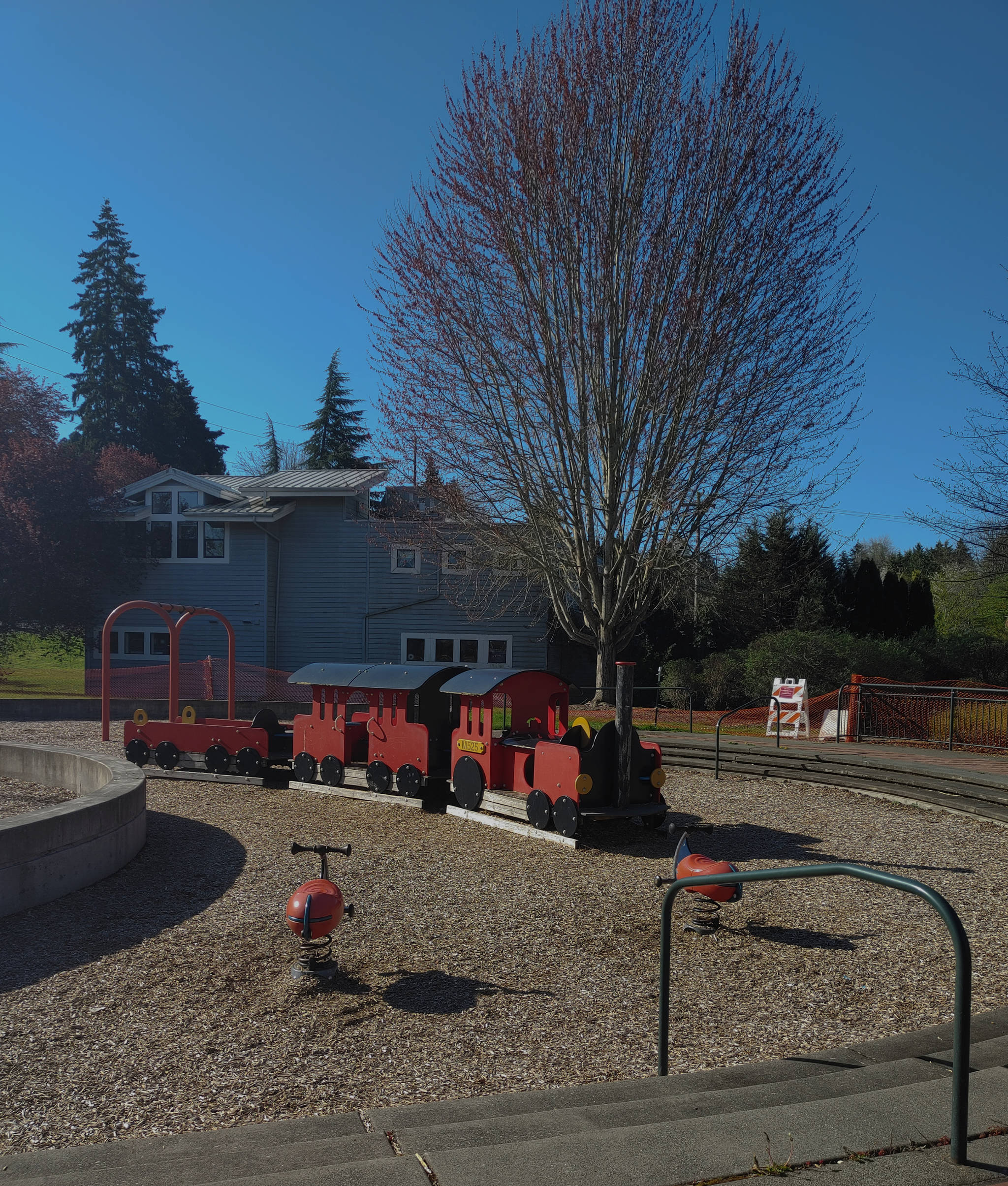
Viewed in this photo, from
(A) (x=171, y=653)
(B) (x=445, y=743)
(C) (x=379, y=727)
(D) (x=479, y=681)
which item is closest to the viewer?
(D) (x=479, y=681)

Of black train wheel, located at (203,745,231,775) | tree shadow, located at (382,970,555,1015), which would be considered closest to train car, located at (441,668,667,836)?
tree shadow, located at (382,970,555,1015)

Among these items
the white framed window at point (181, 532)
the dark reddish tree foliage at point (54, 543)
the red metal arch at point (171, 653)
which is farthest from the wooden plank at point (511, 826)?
the dark reddish tree foliage at point (54, 543)

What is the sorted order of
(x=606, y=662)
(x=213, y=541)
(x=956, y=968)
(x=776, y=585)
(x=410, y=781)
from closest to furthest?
(x=956, y=968), (x=410, y=781), (x=606, y=662), (x=776, y=585), (x=213, y=541)

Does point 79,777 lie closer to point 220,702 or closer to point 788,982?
point 788,982

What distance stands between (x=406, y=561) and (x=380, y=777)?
16.8m

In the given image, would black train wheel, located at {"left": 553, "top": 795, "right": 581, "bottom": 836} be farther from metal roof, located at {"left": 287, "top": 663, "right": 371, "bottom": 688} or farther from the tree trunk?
the tree trunk

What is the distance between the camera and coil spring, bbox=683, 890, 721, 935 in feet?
23.2

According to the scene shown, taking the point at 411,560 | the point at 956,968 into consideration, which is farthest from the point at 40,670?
the point at 956,968

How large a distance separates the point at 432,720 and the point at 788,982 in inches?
281

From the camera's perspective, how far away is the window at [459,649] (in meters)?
29.0

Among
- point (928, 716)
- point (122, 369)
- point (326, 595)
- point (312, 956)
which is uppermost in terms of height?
point (122, 369)

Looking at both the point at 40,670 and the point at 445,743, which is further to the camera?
the point at 40,670

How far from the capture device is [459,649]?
29.2 metres

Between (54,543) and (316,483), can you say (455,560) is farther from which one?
(54,543)
